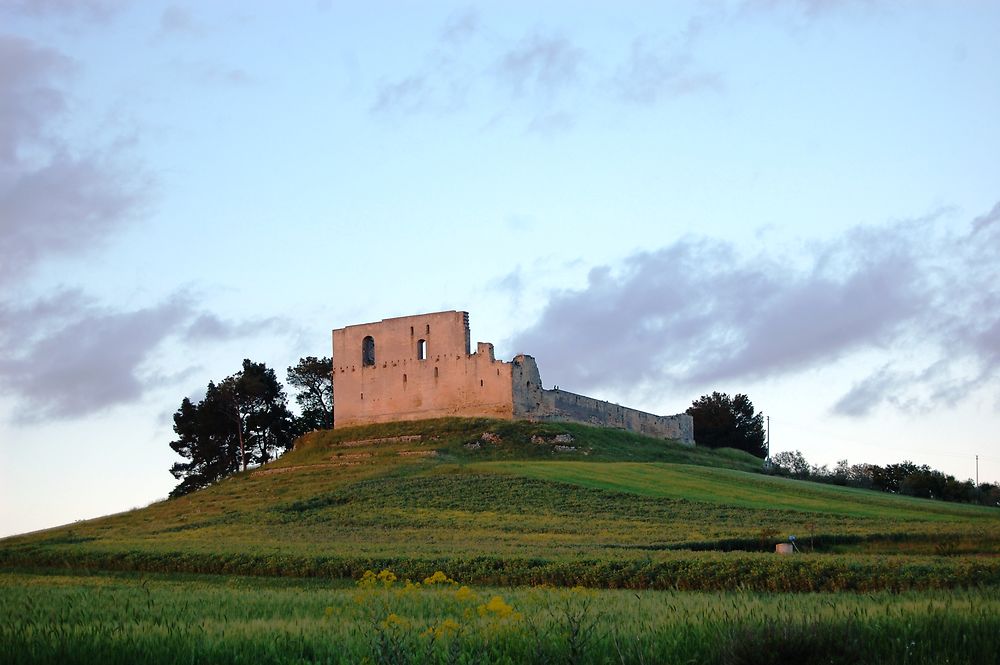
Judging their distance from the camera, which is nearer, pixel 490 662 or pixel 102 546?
pixel 490 662

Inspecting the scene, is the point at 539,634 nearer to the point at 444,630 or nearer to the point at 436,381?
the point at 444,630

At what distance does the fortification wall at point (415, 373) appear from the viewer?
61.2 m

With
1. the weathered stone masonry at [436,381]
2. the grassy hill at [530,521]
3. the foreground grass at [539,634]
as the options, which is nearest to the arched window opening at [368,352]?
the weathered stone masonry at [436,381]

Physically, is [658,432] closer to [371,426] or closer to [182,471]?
[371,426]

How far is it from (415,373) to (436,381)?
163cm

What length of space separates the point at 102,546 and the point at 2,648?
77.7ft

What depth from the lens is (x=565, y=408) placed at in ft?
205

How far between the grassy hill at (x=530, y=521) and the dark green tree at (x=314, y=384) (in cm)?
1030

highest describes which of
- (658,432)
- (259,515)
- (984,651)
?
(658,432)

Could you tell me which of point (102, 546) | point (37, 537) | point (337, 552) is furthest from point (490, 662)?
point (37, 537)

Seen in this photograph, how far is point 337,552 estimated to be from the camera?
89.9 ft

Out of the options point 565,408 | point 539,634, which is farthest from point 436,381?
point 539,634

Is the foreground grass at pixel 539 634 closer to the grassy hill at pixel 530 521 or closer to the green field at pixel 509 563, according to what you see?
the green field at pixel 509 563

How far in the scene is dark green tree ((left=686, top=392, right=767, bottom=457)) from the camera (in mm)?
80875
